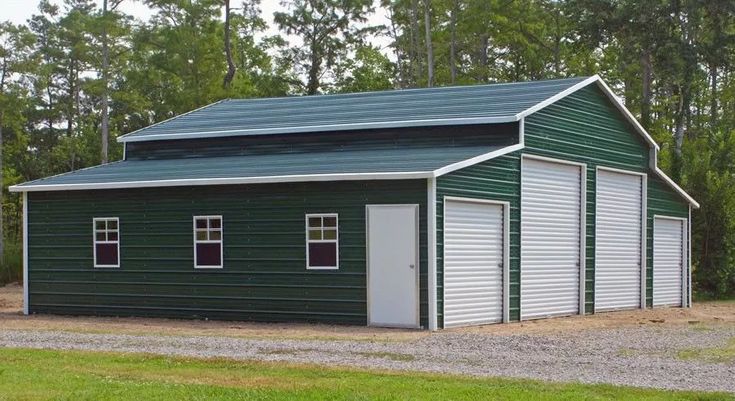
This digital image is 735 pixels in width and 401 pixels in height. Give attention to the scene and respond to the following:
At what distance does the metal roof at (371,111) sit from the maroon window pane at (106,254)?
4093 mm

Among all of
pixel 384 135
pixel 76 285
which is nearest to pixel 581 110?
pixel 384 135

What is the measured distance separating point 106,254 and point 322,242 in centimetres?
554

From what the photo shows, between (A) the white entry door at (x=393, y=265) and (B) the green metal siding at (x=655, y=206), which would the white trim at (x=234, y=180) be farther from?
(B) the green metal siding at (x=655, y=206)

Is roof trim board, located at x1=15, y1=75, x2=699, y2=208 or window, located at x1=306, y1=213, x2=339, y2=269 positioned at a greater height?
roof trim board, located at x1=15, y1=75, x2=699, y2=208

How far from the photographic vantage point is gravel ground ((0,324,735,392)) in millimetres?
15156

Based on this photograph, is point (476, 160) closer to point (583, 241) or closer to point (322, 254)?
point (322, 254)

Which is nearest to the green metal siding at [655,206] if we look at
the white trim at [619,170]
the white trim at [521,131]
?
the white trim at [619,170]

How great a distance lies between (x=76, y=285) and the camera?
2633 centimetres

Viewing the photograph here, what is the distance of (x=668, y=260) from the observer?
3183cm

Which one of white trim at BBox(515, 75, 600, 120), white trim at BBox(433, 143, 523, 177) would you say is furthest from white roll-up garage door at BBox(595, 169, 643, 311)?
white trim at BBox(433, 143, 523, 177)

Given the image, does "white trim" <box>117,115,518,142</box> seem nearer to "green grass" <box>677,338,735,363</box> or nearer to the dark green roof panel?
the dark green roof panel

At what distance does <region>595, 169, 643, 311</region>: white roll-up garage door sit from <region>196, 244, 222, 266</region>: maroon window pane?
30.1ft

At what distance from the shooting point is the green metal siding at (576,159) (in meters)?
23.5

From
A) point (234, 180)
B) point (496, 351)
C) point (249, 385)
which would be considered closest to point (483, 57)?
point (234, 180)
